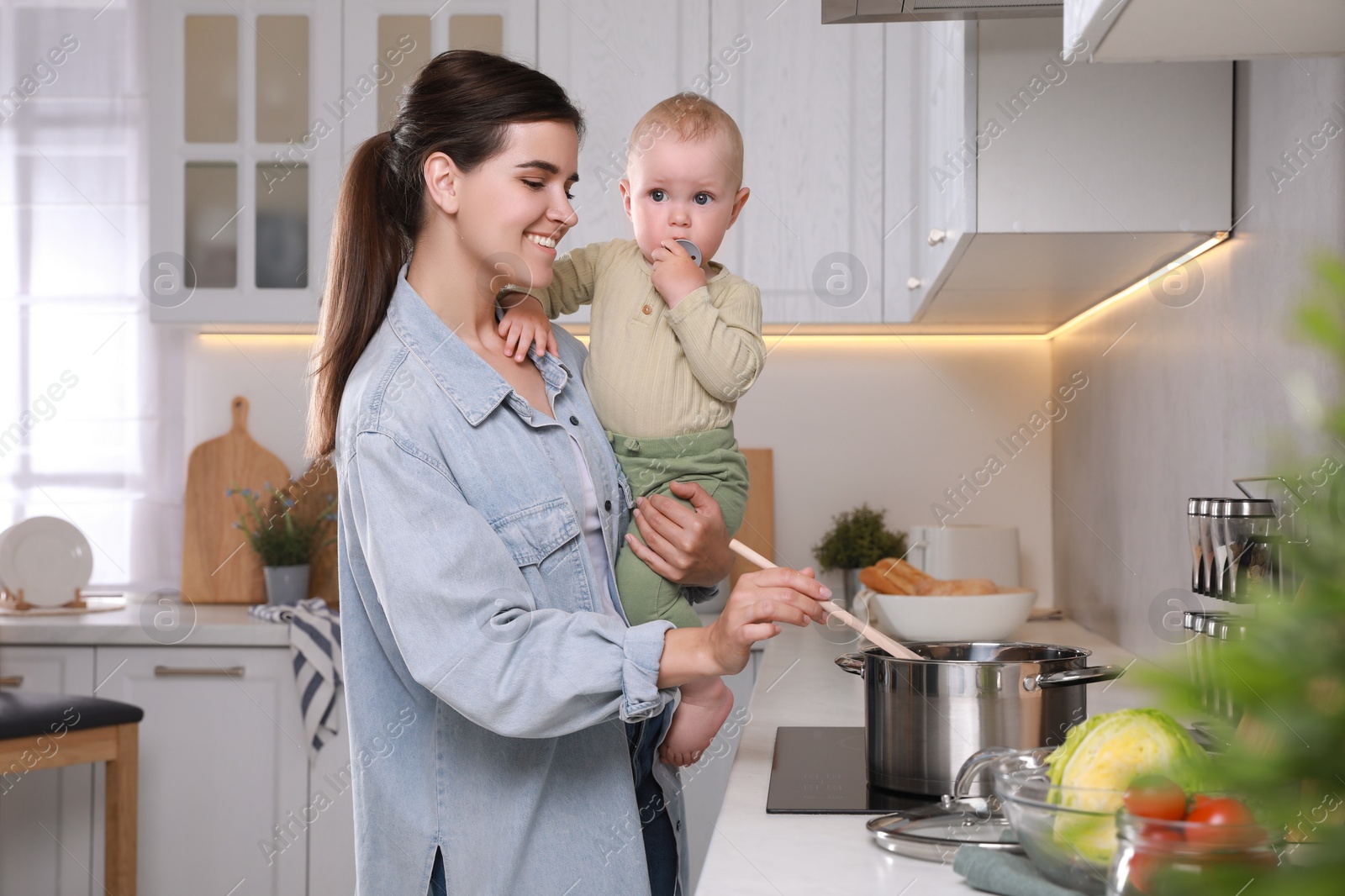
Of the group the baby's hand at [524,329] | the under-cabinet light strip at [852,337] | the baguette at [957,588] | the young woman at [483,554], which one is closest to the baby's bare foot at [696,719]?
the young woman at [483,554]

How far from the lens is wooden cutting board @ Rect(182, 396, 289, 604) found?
2.71m

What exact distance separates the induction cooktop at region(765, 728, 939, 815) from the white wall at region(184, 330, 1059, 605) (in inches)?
58.2

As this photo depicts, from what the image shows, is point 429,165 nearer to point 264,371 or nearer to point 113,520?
point 264,371

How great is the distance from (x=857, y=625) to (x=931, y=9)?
2.21ft

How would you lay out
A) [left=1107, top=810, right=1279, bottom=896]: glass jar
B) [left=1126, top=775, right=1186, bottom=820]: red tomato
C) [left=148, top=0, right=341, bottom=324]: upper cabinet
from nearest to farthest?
[left=1107, top=810, right=1279, bottom=896]: glass jar, [left=1126, top=775, right=1186, bottom=820]: red tomato, [left=148, top=0, right=341, bottom=324]: upper cabinet

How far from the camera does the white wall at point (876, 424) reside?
2.73m

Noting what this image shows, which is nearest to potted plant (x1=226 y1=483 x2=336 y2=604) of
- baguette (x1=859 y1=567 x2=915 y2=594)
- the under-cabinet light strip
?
the under-cabinet light strip

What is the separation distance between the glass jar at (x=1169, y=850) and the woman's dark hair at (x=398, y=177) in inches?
31.1

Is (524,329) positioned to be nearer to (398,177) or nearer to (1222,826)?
(398,177)

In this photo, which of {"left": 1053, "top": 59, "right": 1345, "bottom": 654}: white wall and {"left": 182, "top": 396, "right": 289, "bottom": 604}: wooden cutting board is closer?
{"left": 1053, "top": 59, "right": 1345, "bottom": 654}: white wall

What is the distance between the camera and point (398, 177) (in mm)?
1108

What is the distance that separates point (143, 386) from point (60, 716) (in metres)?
1.00

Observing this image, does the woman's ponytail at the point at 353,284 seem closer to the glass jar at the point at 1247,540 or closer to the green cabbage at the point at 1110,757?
the green cabbage at the point at 1110,757

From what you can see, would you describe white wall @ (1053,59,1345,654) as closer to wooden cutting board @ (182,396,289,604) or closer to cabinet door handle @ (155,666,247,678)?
cabinet door handle @ (155,666,247,678)
